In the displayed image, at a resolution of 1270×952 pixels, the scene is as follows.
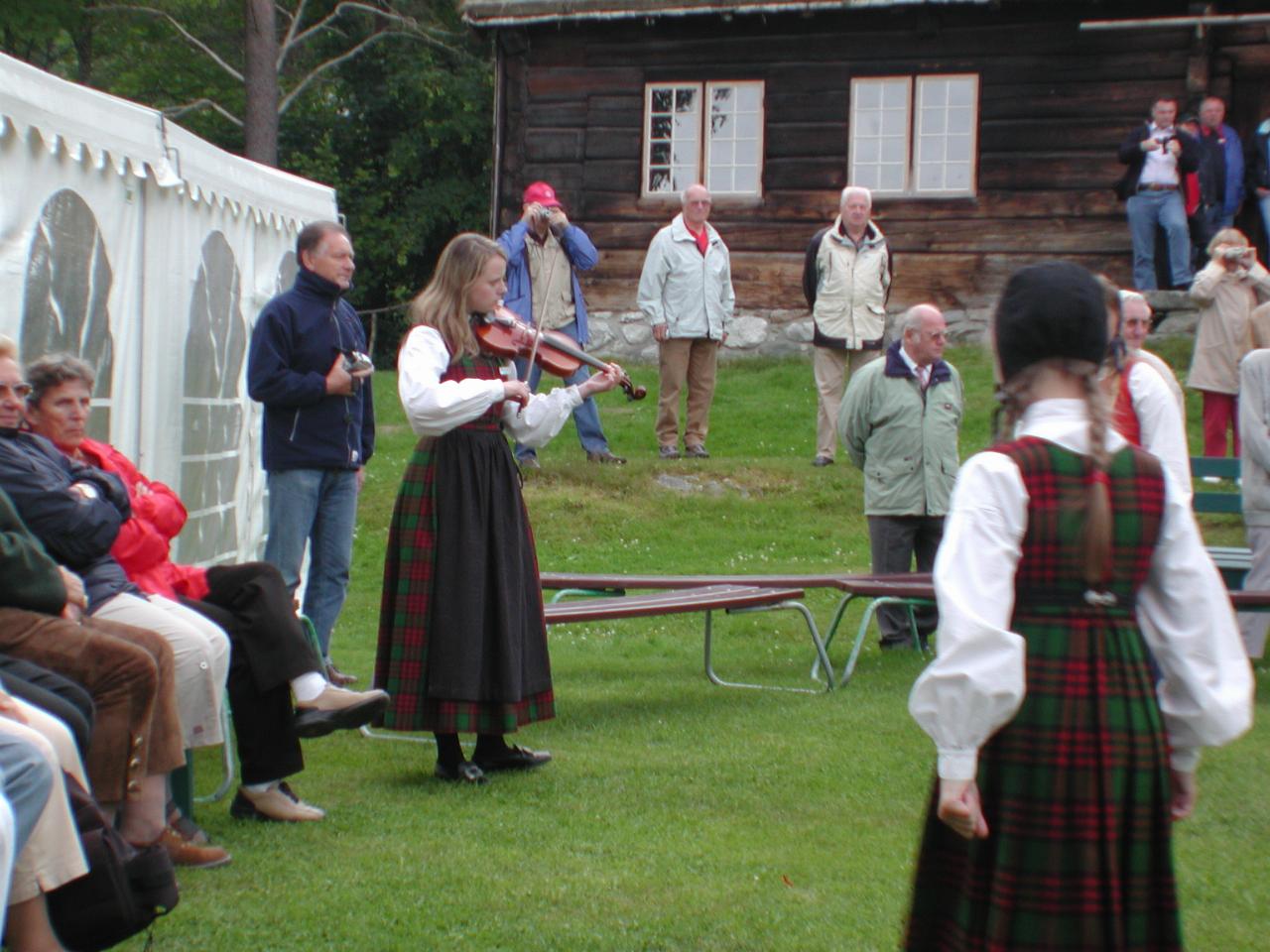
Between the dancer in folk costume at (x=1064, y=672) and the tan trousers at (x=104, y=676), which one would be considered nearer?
the dancer in folk costume at (x=1064, y=672)

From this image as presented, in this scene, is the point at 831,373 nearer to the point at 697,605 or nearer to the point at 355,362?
the point at 697,605

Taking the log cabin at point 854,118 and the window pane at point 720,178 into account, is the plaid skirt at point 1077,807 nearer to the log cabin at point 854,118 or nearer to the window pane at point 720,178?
the log cabin at point 854,118

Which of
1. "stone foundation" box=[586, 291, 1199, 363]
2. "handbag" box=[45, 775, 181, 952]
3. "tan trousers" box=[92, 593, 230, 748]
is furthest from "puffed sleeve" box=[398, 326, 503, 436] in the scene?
"stone foundation" box=[586, 291, 1199, 363]

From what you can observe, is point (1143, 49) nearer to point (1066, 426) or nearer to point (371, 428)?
point (371, 428)

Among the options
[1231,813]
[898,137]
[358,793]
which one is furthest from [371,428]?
[898,137]

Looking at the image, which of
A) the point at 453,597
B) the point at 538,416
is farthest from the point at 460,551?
the point at 538,416

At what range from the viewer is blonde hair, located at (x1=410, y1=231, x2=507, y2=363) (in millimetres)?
5902

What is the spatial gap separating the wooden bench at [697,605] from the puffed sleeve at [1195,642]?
395 cm

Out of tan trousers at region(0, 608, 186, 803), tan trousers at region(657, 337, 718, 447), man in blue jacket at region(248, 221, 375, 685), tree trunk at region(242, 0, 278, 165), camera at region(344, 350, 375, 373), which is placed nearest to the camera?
tan trousers at region(0, 608, 186, 803)

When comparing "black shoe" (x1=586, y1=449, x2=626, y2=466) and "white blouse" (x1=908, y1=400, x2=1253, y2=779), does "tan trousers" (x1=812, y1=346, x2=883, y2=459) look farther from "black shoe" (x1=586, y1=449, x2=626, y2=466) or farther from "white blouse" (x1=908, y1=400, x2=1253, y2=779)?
"white blouse" (x1=908, y1=400, x2=1253, y2=779)

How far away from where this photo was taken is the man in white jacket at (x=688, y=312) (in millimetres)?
13156

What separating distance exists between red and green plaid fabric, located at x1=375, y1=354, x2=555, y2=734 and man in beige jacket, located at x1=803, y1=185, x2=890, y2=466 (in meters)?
7.10

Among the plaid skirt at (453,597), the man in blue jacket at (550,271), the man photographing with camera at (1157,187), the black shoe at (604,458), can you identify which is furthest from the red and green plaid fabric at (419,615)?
the man photographing with camera at (1157,187)

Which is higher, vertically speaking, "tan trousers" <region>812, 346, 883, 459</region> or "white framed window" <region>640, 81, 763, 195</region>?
"white framed window" <region>640, 81, 763, 195</region>
